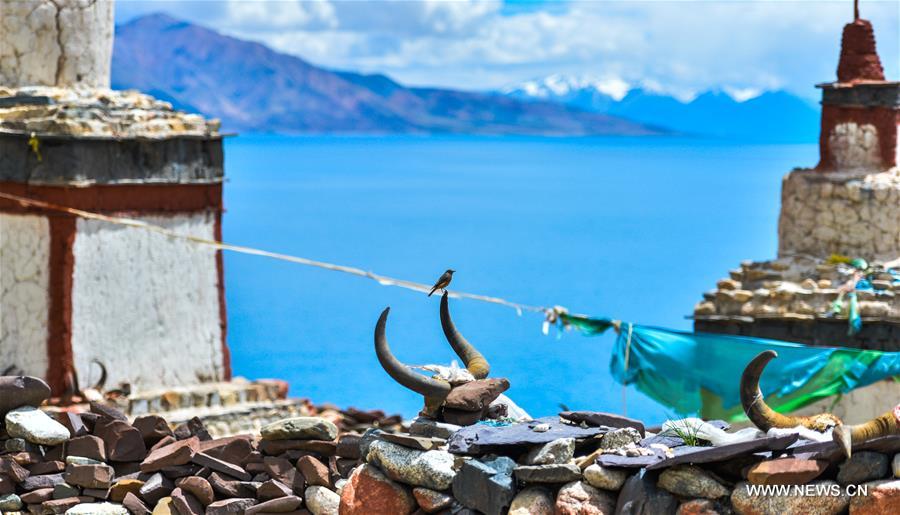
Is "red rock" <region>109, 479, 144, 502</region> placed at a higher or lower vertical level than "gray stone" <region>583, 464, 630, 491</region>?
lower

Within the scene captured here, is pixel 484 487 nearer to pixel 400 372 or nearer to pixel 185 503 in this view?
pixel 400 372

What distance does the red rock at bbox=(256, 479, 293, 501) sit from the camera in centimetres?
723

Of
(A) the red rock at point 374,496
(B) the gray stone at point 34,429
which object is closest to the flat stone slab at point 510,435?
(A) the red rock at point 374,496

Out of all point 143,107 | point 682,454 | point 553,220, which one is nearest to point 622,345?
point 143,107

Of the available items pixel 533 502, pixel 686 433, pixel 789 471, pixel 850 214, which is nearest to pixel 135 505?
pixel 533 502

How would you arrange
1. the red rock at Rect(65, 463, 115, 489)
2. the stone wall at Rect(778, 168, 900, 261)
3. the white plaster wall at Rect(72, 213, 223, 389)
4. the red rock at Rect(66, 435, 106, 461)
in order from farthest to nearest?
the stone wall at Rect(778, 168, 900, 261), the white plaster wall at Rect(72, 213, 223, 389), the red rock at Rect(66, 435, 106, 461), the red rock at Rect(65, 463, 115, 489)

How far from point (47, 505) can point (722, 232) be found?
5855 cm

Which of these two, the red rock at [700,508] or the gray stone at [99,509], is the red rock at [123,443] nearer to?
the gray stone at [99,509]

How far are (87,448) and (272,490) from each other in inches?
45.7

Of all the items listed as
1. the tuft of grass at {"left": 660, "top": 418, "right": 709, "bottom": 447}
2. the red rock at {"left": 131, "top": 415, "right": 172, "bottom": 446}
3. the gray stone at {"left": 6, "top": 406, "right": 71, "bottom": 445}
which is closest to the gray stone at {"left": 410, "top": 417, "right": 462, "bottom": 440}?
the tuft of grass at {"left": 660, "top": 418, "right": 709, "bottom": 447}

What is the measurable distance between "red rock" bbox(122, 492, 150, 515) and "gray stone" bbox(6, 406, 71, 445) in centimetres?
54

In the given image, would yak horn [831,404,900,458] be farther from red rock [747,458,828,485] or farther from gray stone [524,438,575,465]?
A: gray stone [524,438,575,465]

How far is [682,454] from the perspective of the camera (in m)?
5.51

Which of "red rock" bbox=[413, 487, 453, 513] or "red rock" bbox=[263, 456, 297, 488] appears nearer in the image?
"red rock" bbox=[413, 487, 453, 513]
